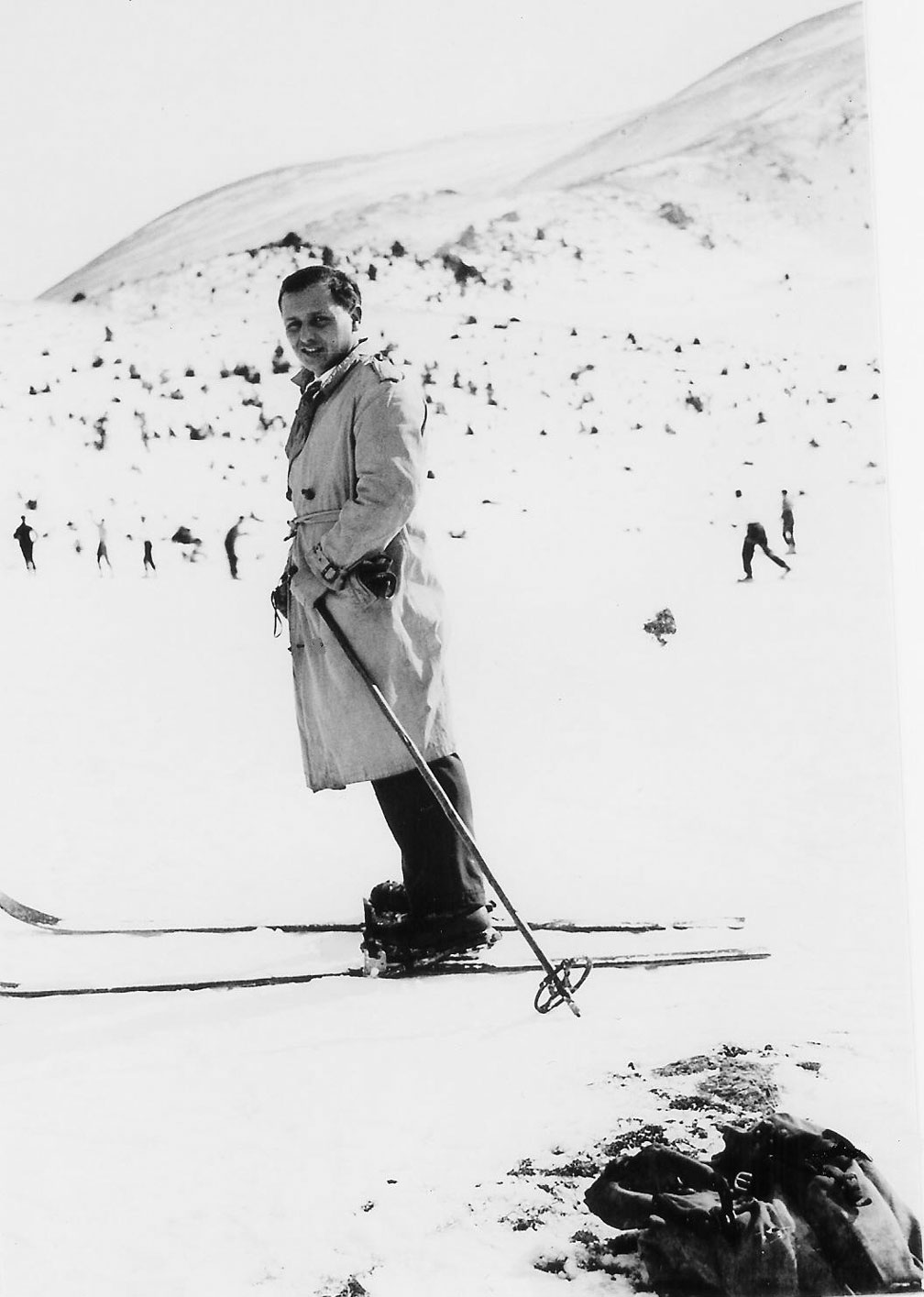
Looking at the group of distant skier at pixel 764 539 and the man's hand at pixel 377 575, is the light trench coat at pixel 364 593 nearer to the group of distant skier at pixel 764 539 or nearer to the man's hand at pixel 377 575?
the man's hand at pixel 377 575

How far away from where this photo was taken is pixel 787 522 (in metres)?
2.45

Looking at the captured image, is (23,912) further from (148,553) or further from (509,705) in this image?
(509,705)

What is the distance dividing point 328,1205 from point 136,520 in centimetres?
122

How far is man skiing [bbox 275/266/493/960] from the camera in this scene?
2.29 meters

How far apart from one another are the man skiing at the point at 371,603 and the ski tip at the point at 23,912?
518mm

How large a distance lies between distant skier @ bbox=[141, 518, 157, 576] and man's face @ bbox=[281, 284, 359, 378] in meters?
0.42

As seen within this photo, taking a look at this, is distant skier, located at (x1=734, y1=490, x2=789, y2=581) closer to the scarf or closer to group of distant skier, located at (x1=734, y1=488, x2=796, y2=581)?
group of distant skier, located at (x1=734, y1=488, x2=796, y2=581)

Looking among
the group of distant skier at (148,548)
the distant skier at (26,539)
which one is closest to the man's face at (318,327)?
the group of distant skier at (148,548)

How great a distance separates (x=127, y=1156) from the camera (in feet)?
7.38

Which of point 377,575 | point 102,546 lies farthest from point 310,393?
point 102,546

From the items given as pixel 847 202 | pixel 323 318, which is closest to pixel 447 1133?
pixel 323 318

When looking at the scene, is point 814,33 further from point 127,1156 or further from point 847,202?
point 127,1156

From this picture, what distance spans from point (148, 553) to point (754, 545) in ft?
3.59

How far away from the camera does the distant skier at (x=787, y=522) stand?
2.45 meters
